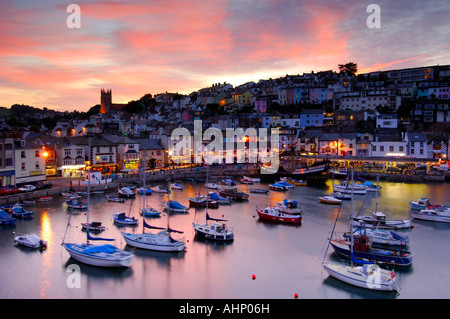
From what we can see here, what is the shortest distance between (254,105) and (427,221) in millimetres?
57264

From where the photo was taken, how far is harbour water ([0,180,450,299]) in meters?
14.5

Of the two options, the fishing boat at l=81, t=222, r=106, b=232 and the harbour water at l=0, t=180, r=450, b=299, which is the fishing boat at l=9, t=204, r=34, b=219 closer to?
the harbour water at l=0, t=180, r=450, b=299

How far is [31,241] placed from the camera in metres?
18.8

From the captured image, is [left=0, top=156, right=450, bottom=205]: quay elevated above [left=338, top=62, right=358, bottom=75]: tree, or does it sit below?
below

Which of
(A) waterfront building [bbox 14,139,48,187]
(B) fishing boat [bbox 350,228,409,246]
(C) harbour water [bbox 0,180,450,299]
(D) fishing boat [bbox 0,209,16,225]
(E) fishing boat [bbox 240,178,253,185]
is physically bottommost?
(C) harbour water [bbox 0,180,450,299]

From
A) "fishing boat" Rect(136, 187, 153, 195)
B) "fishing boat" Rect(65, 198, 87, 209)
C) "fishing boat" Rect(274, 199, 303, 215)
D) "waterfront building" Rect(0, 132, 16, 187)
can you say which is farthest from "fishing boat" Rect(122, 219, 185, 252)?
"waterfront building" Rect(0, 132, 16, 187)

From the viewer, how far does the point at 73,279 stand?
15367mm

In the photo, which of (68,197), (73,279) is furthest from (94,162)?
(73,279)

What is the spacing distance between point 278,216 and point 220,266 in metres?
8.39

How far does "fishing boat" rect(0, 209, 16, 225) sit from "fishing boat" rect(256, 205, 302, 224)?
1498cm

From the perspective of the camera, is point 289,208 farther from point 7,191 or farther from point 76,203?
point 7,191

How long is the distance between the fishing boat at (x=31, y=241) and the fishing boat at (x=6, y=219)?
417cm

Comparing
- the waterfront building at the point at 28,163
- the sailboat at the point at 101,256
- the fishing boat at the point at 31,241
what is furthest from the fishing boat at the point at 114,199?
the sailboat at the point at 101,256

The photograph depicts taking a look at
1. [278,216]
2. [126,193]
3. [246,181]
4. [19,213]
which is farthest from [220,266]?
[246,181]
